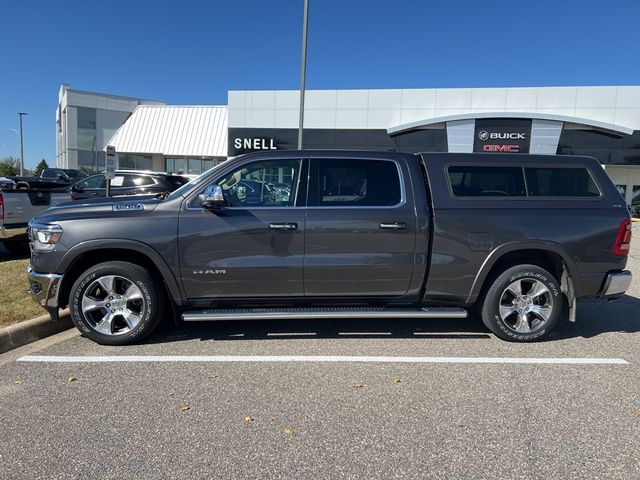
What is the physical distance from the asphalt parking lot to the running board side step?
33 cm

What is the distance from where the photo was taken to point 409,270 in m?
4.37

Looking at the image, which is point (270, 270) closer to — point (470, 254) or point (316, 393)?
point (316, 393)

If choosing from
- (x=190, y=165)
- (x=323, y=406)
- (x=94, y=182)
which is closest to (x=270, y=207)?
(x=323, y=406)

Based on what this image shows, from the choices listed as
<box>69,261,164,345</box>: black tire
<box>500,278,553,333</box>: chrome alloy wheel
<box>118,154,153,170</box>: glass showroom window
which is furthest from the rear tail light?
<box>118,154,153,170</box>: glass showroom window

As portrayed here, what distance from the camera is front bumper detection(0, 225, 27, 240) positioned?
7.38 m

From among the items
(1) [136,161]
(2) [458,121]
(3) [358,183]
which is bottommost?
(3) [358,183]

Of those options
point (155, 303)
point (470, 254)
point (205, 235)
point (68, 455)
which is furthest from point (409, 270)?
point (68, 455)

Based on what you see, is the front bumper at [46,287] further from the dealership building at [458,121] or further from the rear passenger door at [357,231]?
the dealership building at [458,121]

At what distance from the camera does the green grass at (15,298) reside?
185 inches

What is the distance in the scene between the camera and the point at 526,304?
4570 millimetres

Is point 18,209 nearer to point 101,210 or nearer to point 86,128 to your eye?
point 101,210

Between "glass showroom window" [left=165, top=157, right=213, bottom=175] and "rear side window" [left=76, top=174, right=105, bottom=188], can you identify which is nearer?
"rear side window" [left=76, top=174, right=105, bottom=188]

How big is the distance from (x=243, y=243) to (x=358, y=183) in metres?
1.28

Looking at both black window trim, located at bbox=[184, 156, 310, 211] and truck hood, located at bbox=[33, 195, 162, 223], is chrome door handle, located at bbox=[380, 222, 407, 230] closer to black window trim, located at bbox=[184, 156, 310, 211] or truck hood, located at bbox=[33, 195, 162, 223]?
black window trim, located at bbox=[184, 156, 310, 211]
